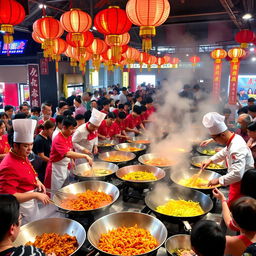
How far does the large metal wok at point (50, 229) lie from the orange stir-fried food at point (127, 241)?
0.27m

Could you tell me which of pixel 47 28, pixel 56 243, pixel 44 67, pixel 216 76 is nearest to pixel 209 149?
pixel 56 243

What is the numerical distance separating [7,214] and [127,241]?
1.41 metres

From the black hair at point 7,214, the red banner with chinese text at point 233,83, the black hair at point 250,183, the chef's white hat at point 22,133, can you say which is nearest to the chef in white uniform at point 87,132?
the chef's white hat at point 22,133

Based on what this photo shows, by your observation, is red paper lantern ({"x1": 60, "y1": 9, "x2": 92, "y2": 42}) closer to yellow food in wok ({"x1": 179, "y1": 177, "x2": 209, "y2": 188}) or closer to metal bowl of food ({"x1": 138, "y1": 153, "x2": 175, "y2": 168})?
metal bowl of food ({"x1": 138, "y1": 153, "x2": 175, "y2": 168})

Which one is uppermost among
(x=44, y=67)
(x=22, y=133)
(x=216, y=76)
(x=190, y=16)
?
(x=190, y=16)

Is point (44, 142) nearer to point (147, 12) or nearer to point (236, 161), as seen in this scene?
point (147, 12)

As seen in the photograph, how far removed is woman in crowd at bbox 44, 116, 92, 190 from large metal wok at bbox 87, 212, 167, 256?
4.02 ft

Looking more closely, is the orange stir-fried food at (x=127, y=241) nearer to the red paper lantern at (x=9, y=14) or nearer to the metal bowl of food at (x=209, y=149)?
the metal bowl of food at (x=209, y=149)

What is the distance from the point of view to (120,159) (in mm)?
4883

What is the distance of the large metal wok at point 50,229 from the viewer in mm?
2488

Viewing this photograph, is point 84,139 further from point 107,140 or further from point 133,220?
point 133,220

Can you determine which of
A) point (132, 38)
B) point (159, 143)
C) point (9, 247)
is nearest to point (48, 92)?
point (132, 38)

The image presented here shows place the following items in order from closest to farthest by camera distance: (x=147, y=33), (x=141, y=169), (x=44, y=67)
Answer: (x=147, y=33) < (x=141, y=169) < (x=44, y=67)

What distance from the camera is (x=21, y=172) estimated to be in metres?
2.79
